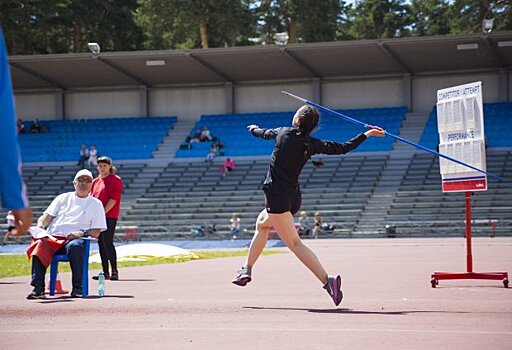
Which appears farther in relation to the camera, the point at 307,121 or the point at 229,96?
the point at 229,96

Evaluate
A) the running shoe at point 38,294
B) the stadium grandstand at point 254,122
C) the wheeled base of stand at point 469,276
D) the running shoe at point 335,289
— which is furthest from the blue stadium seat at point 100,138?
the running shoe at point 335,289

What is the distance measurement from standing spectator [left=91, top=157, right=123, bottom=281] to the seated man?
89.4 inches

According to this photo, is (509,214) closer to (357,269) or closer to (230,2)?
(357,269)

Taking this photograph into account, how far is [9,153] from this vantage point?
429 cm

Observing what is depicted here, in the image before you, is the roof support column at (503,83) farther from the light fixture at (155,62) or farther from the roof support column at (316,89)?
the light fixture at (155,62)

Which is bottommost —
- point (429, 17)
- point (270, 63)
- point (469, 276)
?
point (469, 276)

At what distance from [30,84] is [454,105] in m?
39.8

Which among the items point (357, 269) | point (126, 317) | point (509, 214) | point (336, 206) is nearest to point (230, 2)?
point (336, 206)

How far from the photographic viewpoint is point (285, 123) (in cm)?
4488

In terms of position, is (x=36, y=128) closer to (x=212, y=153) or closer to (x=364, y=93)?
(x=212, y=153)

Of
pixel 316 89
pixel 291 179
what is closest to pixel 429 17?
pixel 316 89

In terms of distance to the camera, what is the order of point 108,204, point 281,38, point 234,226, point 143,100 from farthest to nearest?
point 143,100 < point 281,38 < point 234,226 < point 108,204

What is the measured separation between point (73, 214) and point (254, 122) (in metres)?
33.8

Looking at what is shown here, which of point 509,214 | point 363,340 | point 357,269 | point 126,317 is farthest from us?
point 509,214
